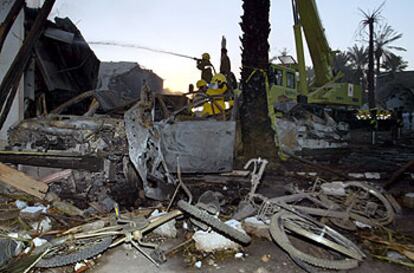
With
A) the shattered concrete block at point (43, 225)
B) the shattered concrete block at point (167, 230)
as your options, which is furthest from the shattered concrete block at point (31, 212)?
the shattered concrete block at point (167, 230)

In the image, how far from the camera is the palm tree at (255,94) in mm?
→ 7336

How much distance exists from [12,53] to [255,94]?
196 inches

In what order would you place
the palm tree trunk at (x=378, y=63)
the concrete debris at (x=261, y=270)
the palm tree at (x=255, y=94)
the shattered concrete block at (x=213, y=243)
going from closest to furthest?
the concrete debris at (x=261, y=270) → the shattered concrete block at (x=213, y=243) → the palm tree at (x=255, y=94) → the palm tree trunk at (x=378, y=63)

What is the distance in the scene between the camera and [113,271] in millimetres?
2627

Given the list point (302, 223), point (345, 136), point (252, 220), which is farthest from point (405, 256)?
point (345, 136)

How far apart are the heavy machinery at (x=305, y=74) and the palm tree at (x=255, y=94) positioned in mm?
3151

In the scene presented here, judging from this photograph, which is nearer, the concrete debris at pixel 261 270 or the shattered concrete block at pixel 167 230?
the concrete debris at pixel 261 270

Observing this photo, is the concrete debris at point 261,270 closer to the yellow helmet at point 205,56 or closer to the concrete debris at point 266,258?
the concrete debris at point 266,258

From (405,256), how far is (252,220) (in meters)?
1.44

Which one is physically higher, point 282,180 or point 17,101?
point 17,101

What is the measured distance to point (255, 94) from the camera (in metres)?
7.42

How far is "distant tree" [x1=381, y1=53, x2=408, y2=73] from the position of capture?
41406 mm

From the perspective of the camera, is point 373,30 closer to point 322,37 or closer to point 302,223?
point 322,37

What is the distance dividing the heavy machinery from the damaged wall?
23.6ft
